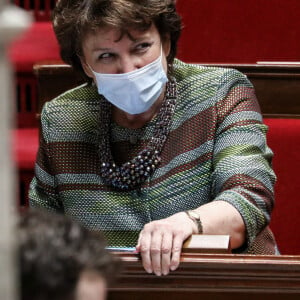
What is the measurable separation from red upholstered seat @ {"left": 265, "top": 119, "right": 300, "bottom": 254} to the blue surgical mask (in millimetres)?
418

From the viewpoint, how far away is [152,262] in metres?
1.07

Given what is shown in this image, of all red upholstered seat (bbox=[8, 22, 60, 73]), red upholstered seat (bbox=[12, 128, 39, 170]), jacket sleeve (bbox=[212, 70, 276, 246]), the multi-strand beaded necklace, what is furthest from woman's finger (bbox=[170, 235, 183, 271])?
red upholstered seat (bbox=[8, 22, 60, 73])

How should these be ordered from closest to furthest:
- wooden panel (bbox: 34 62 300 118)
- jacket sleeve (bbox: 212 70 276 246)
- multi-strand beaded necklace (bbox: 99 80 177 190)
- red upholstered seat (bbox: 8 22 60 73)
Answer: jacket sleeve (bbox: 212 70 276 246), multi-strand beaded necklace (bbox: 99 80 177 190), wooden panel (bbox: 34 62 300 118), red upholstered seat (bbox: 8 22 60 73)

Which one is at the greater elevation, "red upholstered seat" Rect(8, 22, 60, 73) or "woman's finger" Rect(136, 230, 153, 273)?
"woman's finger" Rect(136, 230, 153, 273)

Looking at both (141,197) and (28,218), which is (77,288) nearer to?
(28,218)

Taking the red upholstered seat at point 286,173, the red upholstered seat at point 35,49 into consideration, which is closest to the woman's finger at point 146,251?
the red upholstered seat at point 286,173

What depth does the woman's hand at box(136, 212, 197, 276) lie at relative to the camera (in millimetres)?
1071

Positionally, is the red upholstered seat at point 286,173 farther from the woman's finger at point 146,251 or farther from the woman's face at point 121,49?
the woman's finger at point 146,251

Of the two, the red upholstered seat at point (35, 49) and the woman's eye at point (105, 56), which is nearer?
the woman's eye at point (105, 56)

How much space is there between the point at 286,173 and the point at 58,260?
4.13 ft

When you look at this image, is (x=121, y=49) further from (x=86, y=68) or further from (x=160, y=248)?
(x=160, y=248)

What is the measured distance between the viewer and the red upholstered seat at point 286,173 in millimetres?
1677

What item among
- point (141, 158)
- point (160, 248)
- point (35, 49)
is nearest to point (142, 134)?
point (141, 158)

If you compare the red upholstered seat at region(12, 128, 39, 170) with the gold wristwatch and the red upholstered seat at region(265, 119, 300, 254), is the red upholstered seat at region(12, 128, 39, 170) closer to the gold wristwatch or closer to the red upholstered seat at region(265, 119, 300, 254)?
the red upholstered seat at region(265, 119, 300, 254)
